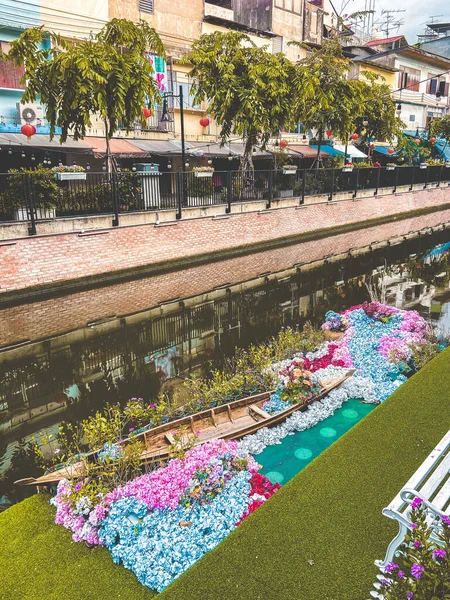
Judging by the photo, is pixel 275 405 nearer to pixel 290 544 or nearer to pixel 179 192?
pixel 290 544

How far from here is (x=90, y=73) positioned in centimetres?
1312

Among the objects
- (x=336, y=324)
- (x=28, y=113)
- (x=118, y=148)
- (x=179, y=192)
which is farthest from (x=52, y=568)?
(x=28, y=113)

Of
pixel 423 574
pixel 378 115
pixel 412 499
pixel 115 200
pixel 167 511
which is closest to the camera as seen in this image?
pixel 423 574

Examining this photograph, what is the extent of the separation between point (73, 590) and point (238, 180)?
16901 mm

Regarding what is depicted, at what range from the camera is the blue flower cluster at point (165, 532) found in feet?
13.0

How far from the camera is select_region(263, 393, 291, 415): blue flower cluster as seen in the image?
6.93 meters

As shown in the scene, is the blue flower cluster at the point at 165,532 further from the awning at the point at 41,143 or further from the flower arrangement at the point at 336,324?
the awning at the point at 41,143

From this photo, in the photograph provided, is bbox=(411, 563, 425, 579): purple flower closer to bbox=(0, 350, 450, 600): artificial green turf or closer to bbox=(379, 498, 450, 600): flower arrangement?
bbox=(379, 498, 450, 600): flower arrangement

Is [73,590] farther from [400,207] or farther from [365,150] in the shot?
[365,150]

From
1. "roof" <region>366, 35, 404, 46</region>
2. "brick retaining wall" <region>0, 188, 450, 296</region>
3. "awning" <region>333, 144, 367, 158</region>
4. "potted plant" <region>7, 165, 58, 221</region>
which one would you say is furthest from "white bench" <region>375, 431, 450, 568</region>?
"roof" <region>366, 35, 404, 46</region>

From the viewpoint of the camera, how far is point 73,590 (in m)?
3.80

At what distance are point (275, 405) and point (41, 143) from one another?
15.1m

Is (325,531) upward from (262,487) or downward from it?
upward

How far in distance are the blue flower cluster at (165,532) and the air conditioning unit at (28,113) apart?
17.8 meters
